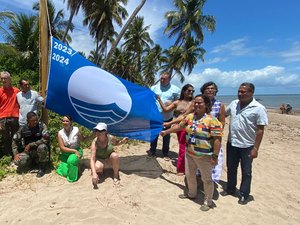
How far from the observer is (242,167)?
4926mm

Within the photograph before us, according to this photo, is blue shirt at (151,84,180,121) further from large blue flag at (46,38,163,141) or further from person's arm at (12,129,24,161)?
person's arm at (12,129,24,161)

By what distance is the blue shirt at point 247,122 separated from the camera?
459 cm

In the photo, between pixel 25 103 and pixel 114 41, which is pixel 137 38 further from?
pixel 25 103

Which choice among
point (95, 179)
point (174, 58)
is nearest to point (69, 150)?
point (95, 179)

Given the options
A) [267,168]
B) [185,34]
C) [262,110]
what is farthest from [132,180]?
[185,34]

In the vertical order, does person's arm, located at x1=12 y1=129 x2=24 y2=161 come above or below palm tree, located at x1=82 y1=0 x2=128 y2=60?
below

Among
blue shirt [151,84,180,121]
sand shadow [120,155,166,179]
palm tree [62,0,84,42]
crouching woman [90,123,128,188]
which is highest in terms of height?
palm tree [62,0,84,42]

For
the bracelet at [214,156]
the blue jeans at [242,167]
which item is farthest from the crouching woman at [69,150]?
the blue jeans at [242,167]

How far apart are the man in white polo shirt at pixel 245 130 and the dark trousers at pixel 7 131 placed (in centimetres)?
424

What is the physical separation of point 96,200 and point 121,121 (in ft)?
5.34

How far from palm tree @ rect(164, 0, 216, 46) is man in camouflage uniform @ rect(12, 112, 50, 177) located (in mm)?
23466

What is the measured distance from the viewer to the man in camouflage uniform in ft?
17.1

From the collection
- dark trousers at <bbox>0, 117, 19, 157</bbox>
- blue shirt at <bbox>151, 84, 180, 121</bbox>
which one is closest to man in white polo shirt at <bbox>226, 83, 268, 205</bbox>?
blue shirt at <bbox>151, 84, 180, 121</bbox>

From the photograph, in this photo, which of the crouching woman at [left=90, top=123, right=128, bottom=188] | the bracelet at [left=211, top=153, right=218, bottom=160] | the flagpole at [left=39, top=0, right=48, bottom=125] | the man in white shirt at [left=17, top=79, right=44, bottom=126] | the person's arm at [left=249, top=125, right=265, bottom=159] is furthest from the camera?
the flagpole at [left=39, top=0, right=48, bottom=125]
